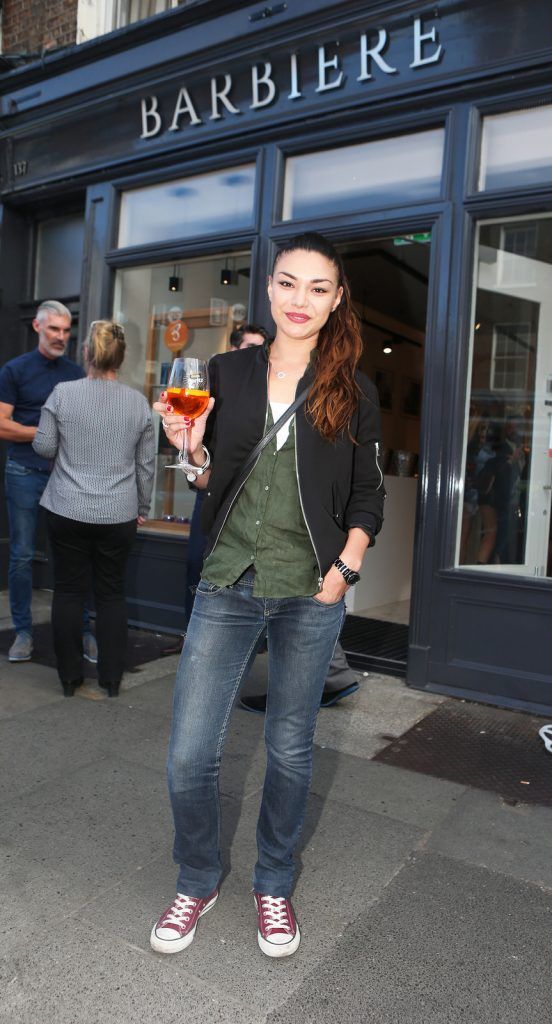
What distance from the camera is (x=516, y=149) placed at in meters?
4.57

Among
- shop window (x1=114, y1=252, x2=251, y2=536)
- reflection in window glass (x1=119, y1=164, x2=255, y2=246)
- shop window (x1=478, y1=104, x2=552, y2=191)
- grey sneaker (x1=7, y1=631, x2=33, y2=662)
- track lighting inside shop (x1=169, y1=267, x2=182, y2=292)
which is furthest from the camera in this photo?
track lighting inside shop (x1=169, y1=267, x2=182, y2=292)

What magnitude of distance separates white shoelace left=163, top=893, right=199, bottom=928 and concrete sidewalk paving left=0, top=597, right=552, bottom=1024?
0.09 m

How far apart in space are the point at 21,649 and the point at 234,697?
3232mm

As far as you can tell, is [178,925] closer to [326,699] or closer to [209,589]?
[209,589]

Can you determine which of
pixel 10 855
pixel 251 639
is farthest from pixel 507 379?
pixel 10 855

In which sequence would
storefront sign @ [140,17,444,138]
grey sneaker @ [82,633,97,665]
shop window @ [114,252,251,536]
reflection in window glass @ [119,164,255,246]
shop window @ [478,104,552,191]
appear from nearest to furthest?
shop window @ [478,104,552,191]
storefront sign @ [140,17,444,138]
grey sneaker @ [82,633,97,665]
reflection in window glass @ [119,164,255,246]
shop window @ [114,252,251,536]

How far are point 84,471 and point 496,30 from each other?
11.4 feet

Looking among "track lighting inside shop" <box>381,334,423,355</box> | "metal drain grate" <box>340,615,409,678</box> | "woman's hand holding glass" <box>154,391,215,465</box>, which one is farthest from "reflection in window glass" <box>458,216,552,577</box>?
"track lighting inside shop" <box>381,334,423,355</box>

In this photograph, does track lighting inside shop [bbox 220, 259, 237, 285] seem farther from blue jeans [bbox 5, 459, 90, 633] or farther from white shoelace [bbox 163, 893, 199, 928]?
white shoelace [bbox 163, 893, 199, 928]

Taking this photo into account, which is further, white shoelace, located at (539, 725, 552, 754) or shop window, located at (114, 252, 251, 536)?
shop window, located at (114, 252, 251, 536)

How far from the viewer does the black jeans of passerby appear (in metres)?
4.22

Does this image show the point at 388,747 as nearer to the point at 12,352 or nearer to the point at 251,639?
the point at 251,639

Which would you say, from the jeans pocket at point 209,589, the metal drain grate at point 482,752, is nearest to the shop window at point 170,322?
the metal drain grate at point 482,752

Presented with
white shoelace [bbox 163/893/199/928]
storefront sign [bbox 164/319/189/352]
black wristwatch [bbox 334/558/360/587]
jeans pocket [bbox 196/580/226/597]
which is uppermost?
storefront sign [bbox 164/319/189/352]
